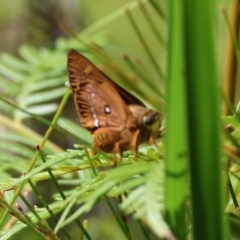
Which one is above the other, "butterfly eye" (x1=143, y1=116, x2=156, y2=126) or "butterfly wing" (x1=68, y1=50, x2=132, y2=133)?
"butterfly wing" (x1=68, y1=50, x2=132, y2=133)

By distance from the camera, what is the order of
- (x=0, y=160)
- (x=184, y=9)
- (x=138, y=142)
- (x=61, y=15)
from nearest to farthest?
(x=184, y=9), (x=138, y=142), (x=0, y=160), (x=61, y=15)

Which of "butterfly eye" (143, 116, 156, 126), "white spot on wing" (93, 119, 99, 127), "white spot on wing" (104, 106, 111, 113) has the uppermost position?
"white spot on wing" (104, 106, 111, 113)

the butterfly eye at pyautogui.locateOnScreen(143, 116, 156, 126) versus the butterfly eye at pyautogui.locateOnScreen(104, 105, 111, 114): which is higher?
the butterfly eye at pyautogui.locateOnScreen(104, 105, 111, 114)

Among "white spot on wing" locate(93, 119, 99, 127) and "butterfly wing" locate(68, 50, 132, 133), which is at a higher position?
"butterfly wing" locate(68, 50, 132, 133)

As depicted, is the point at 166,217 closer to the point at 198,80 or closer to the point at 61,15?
the point at 198,80

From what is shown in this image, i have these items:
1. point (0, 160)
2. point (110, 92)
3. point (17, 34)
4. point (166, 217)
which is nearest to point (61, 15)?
point (17, 34)

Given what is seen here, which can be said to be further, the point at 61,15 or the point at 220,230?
the point at 61,15
